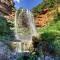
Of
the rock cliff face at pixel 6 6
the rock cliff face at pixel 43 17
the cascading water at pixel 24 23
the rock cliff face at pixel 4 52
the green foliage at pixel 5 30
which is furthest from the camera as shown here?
the rock cliff face at pixel 6 6

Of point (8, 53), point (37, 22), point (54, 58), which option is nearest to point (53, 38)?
point (54, 58)

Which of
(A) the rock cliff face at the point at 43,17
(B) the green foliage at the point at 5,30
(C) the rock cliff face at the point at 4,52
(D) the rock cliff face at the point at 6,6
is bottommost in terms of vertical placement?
(C) the rock cliff face at the point at 4,52

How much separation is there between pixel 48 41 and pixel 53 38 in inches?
11.8

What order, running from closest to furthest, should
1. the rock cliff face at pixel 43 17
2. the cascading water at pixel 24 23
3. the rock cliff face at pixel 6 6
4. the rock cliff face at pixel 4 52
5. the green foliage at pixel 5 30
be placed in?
the rock cliff face at pixel 4 52 → the green foliage at pixel 5 30 → the cascading water at pixel 24 23 → the rock cliff face at pixel 43 17 → the rock cliff face at pixel 6 6

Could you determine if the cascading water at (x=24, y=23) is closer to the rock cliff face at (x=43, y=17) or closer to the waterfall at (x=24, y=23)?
the waterfall at (x=24, y=23)

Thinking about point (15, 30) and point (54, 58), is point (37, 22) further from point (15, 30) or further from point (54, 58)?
point (54, 58)

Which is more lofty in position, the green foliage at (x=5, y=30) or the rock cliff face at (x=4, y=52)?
the green foliage at (x=5, y=30)

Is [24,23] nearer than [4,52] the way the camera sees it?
No

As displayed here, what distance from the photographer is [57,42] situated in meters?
10.2

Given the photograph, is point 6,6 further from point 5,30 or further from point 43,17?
point 5,30

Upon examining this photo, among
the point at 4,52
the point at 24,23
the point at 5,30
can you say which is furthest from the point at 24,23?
the point at 4,52

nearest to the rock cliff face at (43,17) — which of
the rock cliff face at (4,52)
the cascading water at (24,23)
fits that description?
the cascading water at (24,23)

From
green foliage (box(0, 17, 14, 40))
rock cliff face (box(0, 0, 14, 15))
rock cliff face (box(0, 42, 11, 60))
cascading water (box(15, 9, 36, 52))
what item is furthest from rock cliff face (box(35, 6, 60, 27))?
rock cliff face (box(0, 42, 11, 60))

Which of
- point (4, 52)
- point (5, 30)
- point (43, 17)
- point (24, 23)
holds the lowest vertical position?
point (4, 52)
